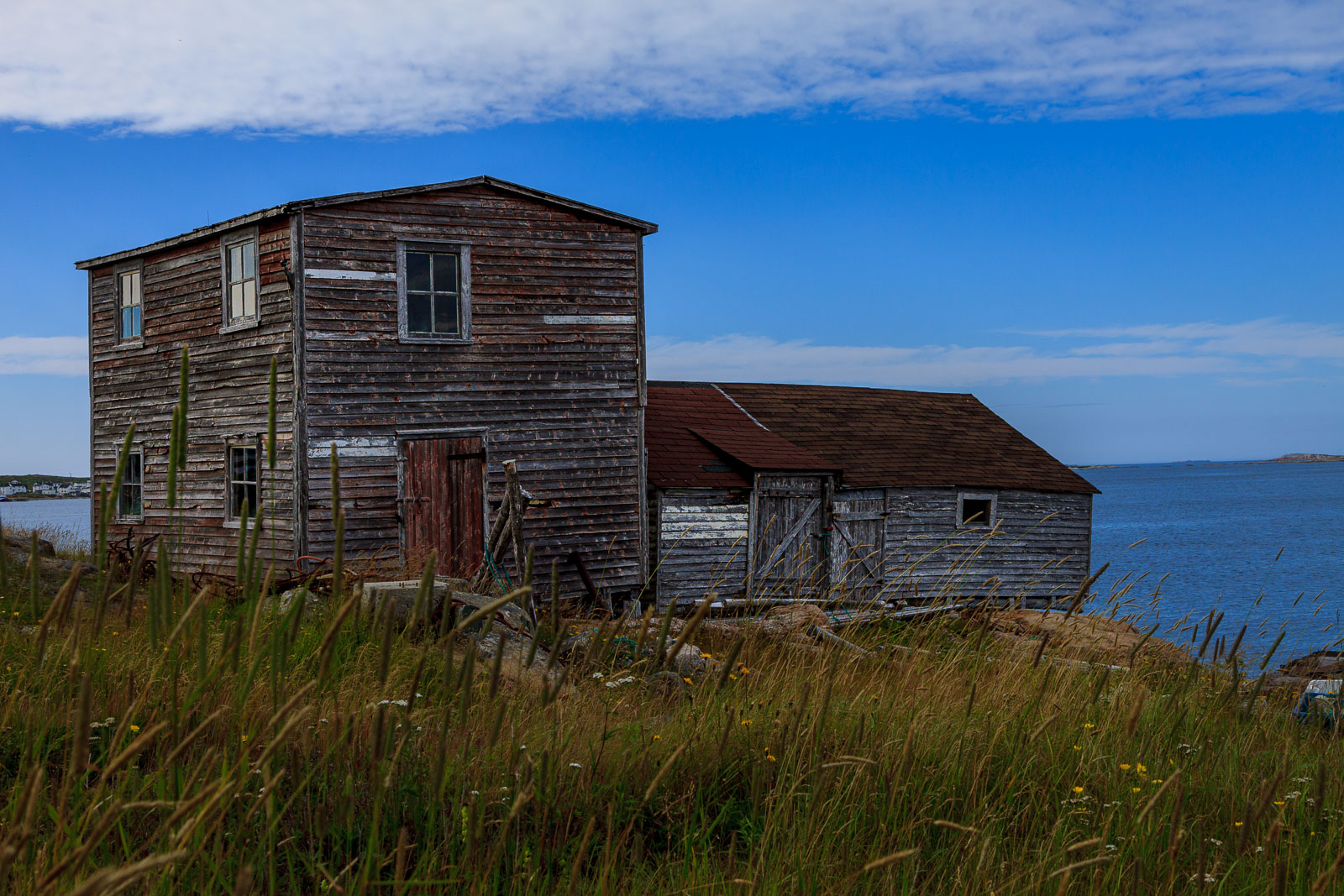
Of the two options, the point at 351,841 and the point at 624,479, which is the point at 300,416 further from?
the point at 351,841

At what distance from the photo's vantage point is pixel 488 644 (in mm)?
7398

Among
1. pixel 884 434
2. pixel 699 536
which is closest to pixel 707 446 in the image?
pixel 699 536

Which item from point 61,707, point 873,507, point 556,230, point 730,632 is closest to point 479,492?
point 556,230

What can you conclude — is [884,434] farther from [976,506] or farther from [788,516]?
[788,516]

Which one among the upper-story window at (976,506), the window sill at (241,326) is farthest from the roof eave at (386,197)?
the upper-story window at (976,506)

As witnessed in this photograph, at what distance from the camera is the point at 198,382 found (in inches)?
642

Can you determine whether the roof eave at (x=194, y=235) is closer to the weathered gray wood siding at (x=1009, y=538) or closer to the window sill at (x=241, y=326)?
the window sill at (x=241, y=326)

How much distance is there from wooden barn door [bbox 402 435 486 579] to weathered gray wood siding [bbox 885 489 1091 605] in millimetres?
10398

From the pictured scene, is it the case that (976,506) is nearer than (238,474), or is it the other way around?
(238,474)

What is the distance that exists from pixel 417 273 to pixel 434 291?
37 centimetres

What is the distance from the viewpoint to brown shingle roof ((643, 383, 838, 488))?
19047mm

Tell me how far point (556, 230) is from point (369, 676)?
1186cm

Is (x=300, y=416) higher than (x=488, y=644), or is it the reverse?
(x=300, y=416)

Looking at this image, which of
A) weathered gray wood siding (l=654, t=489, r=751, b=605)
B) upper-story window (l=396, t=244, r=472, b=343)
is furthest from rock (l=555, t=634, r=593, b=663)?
weathered gray wood siding (l=654, t=489, r=751, b=605)
